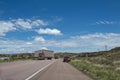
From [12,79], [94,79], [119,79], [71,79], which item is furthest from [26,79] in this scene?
[119,79]

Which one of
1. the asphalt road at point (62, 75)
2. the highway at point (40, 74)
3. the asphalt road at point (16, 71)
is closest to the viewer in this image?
the asphalt road at point (16, 71)

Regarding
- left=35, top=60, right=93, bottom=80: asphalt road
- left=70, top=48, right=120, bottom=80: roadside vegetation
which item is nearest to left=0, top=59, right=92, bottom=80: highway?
left=35, top=60, right=93, bottom=80: asphalt road

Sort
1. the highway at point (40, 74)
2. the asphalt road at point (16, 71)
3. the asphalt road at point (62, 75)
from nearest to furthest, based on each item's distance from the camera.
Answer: the asphalt road at point (16, 71), the highway at point (40, 74), the asphalt road at point (62, 75)

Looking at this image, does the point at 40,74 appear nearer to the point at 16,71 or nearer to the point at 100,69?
the point at 16,71

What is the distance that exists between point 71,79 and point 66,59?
57201mm

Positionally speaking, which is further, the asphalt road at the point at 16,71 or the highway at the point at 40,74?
the highway at the point at 40,74

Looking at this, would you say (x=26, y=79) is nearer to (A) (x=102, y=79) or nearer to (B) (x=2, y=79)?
(B) (x=2, y=79)

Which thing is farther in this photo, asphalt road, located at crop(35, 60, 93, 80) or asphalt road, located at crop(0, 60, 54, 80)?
asphalt road, located at crop(35, 60, 93, 80)

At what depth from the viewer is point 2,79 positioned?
1612cm

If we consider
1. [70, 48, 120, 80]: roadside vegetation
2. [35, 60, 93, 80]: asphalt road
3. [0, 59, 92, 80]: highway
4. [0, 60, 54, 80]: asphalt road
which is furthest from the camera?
[70, 48, 120, 80]: roadside vegetation

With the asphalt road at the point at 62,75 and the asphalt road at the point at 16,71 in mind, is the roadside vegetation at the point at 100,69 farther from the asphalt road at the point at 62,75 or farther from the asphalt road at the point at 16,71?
the asphalt road at the point at 16,71

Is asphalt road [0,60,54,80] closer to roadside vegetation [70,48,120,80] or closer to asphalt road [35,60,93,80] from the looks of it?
asphalt road [35,60,93,80]

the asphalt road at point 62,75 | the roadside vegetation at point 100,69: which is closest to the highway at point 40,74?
the asphalt road at point 62,75

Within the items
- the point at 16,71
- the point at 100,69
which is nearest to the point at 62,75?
the point at 16,71
